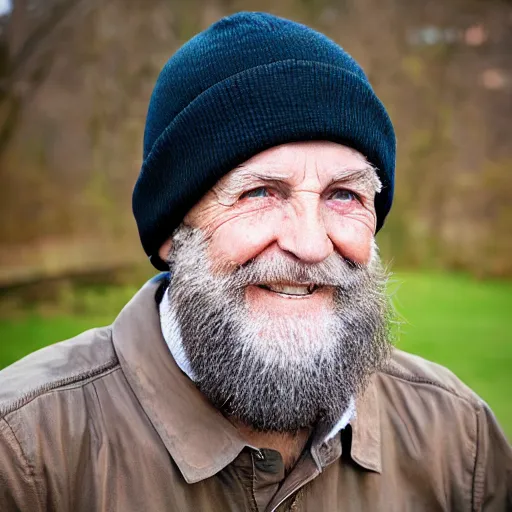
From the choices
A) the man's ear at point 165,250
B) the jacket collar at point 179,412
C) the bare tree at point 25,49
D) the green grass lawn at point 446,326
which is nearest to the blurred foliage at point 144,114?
the bare tree at point 25,49

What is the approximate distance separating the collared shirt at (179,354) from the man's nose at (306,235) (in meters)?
0.42

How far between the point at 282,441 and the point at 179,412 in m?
0.32

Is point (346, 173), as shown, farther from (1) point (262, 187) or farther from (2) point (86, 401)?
(2) point (86, 401)

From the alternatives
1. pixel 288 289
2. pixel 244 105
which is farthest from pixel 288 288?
pixel 244 105

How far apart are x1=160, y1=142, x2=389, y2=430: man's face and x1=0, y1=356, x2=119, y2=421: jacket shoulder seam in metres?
0.23

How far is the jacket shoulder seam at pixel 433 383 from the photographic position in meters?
2.22

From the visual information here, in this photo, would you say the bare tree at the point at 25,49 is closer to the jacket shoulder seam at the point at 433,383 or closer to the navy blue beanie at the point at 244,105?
the navy blue beanie at the point at 244,105

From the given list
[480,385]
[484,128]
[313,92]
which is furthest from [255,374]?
[484,128]

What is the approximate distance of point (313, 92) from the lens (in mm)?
1893

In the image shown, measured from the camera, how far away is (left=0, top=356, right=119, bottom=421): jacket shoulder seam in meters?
1.70

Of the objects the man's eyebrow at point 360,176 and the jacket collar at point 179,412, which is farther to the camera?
the man's eyebrow at point 360,176

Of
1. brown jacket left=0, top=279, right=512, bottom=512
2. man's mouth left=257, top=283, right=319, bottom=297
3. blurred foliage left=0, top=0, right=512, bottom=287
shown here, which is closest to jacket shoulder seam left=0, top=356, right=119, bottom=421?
brown jacket left=0, top=279, right=512, bottom=512

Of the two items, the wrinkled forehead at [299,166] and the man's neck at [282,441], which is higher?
the wrinkled forehead at [299,166]

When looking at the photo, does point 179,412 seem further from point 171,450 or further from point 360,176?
point 360,176
